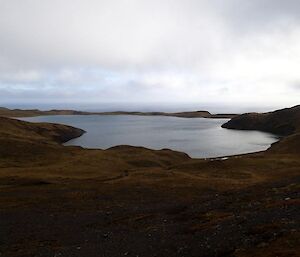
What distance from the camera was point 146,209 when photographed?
45906mm

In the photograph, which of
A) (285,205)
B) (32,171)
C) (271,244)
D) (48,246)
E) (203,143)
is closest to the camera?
(271,244)

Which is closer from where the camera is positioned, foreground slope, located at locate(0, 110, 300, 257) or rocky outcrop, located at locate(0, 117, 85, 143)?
foreground slope, located at locate(0, 110, 300, 257)

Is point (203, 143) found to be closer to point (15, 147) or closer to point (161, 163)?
point (161, 163)

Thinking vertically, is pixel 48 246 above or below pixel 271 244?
below

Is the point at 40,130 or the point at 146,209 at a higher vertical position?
the point at 40,130

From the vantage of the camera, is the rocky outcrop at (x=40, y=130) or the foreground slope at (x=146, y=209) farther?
the rocky outcrop at (x=40, y=130)

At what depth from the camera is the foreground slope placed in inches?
1100

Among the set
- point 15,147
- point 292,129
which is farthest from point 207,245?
point 292,129

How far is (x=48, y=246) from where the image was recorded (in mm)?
32375

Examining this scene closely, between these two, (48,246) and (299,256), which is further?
(48,246)

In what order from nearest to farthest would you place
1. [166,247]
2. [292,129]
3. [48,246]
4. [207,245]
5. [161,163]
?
1. [207,245]
2. [166,247]
3. [48,246]
4. [161,163]
5. [292,129]

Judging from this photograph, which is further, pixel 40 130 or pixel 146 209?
pixel 40 130

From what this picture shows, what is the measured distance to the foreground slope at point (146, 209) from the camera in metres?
27.9

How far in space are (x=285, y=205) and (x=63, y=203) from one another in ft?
88.3
